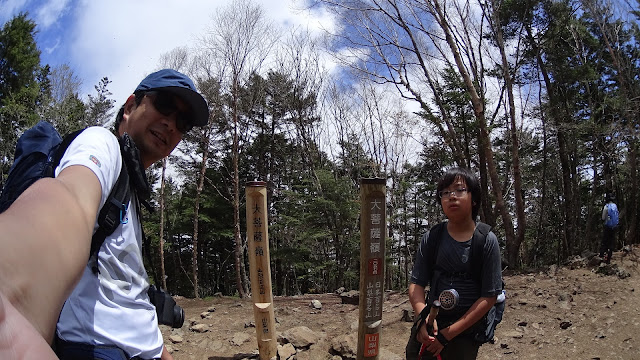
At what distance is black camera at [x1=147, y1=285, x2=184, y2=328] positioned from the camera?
1429mm

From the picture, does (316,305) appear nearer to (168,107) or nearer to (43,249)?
(168,107)

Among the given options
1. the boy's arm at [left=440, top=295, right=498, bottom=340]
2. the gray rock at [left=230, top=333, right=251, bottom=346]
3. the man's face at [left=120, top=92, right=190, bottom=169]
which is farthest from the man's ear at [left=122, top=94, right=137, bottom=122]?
the gray rock at [left=230, top=333, right=251, bottom=346]

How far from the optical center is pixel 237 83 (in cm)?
1393

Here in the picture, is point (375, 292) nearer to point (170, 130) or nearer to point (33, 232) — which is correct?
point (170, 130)

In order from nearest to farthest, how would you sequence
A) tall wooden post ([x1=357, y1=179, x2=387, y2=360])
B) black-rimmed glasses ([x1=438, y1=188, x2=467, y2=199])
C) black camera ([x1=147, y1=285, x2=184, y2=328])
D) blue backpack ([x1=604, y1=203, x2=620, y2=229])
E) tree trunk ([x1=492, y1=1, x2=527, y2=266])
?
black camera ([x1=147, y1=285, x2=184, y2=328]) → black-rimmed glasses ([x1=438, y1=188, x2=467, y2=199]) → tall wooden post ([x1=357, y1=179, x2=387, y2=360]) → blue backpack ([x1=604, y1=203, x2=620, y2=229]) → tree trunk ([x1=492, y1=1, x2=527, y2=266])

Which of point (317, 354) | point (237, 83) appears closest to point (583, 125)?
point (237, 83)

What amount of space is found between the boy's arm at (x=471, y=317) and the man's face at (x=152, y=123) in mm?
1748

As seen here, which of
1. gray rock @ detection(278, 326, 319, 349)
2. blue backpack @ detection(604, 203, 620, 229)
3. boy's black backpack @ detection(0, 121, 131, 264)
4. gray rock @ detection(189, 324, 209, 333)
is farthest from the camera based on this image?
blue backpack @ detection(604, 203, 620, 229)

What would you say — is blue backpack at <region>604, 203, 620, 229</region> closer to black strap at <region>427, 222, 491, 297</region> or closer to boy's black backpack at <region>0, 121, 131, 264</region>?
black strap at <region>427, 222, 491, 297</region>

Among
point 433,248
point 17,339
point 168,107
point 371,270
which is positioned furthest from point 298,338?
point 17,339

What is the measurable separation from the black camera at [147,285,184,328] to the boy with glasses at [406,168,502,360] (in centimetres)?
134

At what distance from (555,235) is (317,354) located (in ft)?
83.8

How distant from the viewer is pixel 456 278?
7.61ft

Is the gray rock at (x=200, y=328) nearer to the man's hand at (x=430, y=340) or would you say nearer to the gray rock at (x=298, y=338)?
the gray rock at (x=298, y=338)
